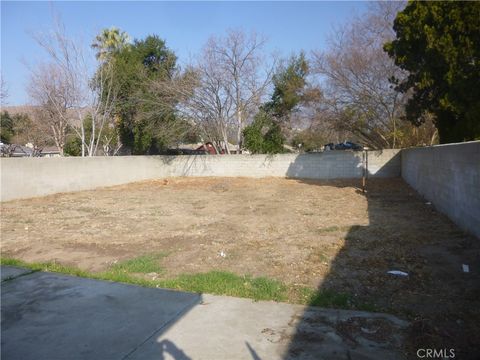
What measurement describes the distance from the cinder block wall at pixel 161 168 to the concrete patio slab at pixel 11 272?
945cm

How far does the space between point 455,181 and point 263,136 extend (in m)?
15.6

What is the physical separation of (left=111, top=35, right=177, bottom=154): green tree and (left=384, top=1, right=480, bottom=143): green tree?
44.9ft

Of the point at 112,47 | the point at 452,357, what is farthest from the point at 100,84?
the point at 452,357

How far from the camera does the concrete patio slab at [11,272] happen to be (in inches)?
203

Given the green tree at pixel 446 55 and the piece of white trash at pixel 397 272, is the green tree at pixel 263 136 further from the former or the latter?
the piece of white trash at pixel 397 272

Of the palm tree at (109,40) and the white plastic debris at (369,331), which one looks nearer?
the white plastic debris at (369,331)

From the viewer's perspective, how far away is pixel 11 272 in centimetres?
537

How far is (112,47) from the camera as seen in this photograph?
31422mm

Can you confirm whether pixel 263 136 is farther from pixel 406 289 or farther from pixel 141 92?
pixel 406 289

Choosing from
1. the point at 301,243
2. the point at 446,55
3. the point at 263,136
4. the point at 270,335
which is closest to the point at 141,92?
the point at 263,136

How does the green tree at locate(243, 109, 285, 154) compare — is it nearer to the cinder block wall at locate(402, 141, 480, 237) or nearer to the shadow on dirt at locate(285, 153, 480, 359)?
the cinder block wall at locate(402, 141, 480, 237)

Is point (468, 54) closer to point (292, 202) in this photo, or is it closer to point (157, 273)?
point (292, 202)

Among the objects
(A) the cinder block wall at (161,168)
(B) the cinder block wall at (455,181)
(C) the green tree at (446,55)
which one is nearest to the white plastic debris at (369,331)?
(B) the cinder block wall at (455,181)

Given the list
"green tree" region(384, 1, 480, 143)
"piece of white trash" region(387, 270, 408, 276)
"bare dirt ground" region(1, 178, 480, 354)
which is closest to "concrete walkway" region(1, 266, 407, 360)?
"bare dirt ground" region(1, 178, 480, 354)
